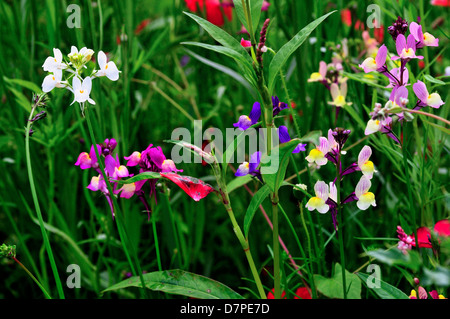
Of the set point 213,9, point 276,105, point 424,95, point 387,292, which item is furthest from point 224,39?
point 213,9

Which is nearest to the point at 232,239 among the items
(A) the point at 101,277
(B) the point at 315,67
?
(A) the point at 101,277

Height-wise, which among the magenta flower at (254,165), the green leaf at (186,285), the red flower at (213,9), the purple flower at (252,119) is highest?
the red flower at (213,9)

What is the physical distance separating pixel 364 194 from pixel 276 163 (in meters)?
0.14

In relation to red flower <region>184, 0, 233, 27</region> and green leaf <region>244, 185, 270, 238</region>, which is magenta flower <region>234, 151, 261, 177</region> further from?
red flower <region>184, 0, 233, 27</region>

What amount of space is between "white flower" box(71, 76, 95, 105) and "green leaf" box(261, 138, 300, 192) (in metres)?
0.20

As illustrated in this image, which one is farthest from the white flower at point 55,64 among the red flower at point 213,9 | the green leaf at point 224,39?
the red flower at point 213,9

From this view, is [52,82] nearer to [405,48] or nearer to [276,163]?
[276,163]

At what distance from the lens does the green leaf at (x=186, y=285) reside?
571 millimetres

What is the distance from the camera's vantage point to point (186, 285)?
1.92ft

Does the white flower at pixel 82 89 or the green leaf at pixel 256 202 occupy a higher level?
the white flower at pixel 82 89

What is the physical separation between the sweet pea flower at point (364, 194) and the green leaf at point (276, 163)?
10 centimetres

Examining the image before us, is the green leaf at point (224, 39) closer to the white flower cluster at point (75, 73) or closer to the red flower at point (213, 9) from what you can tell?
the white flower cluster at point (75, 73)
